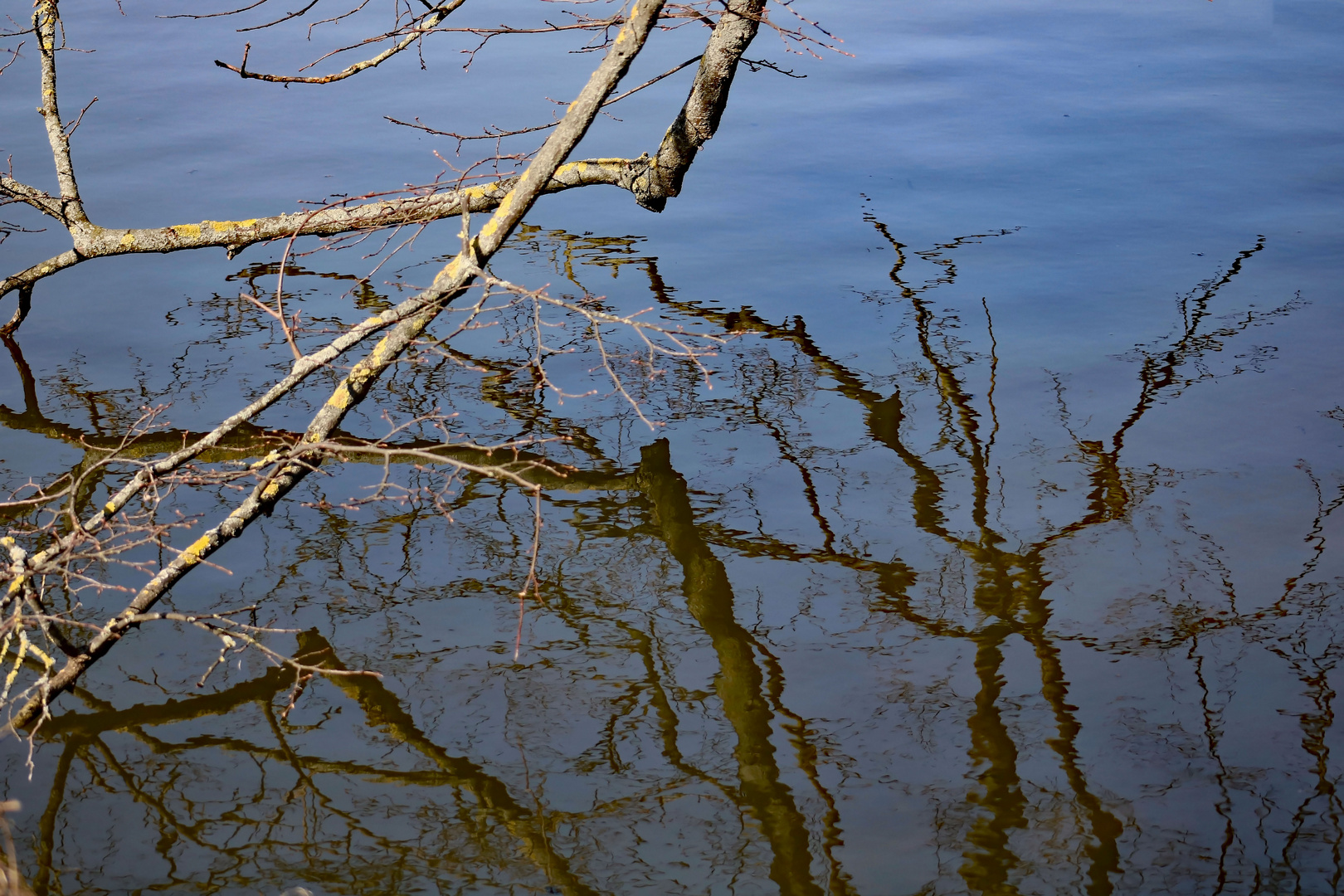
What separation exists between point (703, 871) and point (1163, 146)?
25.6ft

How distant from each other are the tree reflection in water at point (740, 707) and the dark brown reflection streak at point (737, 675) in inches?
0.4

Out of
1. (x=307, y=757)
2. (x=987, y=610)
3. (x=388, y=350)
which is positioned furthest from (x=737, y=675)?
(x=388, y=350)

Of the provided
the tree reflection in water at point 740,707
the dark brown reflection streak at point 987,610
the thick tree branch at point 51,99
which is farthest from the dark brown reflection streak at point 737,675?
the thick tree branch at point 51,99

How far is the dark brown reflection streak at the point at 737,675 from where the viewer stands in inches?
128

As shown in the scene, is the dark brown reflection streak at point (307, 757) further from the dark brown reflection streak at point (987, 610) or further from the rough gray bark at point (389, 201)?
the rough gray bark at point (389, 201)

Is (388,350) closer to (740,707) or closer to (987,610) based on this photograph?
(740,707)

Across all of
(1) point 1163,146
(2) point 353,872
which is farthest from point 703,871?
(1) point 1163,146

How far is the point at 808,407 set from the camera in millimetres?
5633

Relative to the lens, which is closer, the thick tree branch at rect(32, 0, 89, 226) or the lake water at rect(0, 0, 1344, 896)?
the lake water at rect(0, 0, 1344, 896)

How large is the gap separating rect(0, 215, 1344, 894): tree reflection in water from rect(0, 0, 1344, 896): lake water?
0.5 inches

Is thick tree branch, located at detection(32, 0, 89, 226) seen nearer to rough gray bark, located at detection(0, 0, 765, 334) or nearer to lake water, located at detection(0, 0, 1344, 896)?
rough gray bark, located at detection(0, 0, 765, 334)

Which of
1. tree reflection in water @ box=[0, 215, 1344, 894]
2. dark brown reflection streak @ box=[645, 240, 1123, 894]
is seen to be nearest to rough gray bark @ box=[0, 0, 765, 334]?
dark brown reflection streak @ box=[645, 240, 1123, 894]

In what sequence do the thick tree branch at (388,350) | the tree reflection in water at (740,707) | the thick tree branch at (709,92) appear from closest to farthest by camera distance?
the tree reflection in water at (740,707) < the thick tree branch at (388,350) < the thick tree branch at (709,92)

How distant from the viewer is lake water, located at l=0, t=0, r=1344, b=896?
330 centimetres
